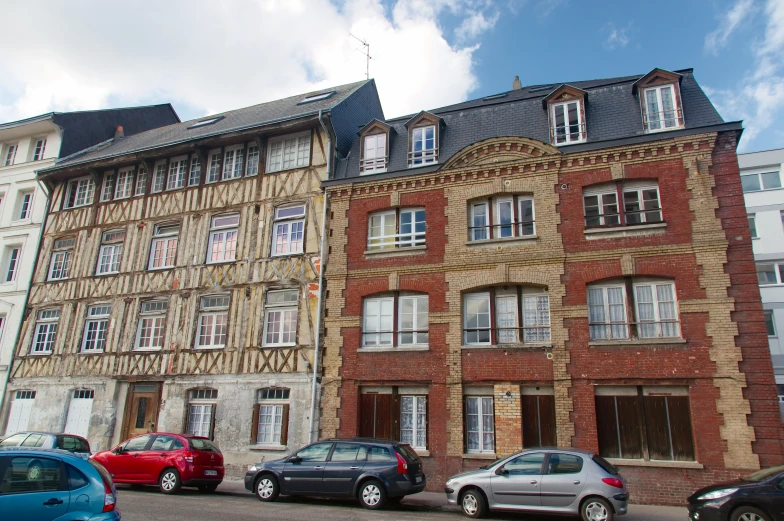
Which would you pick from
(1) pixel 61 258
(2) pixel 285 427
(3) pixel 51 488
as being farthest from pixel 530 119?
(1) pixel 61 258

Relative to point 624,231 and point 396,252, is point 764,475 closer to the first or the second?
point 624,231

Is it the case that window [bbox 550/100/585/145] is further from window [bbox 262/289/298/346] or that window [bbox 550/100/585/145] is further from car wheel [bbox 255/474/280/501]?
car wheel [bbox 255/474/280/501]

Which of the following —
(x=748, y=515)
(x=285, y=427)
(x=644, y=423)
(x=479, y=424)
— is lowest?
(x=748, y=515)

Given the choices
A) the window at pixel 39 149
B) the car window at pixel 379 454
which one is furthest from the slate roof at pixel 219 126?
the car window at pixel 379 454

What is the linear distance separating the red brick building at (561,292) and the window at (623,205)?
4 cm

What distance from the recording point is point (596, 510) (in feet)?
31.7

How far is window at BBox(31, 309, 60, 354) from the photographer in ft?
67.0

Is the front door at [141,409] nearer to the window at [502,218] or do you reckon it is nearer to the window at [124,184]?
the window at [124,184]

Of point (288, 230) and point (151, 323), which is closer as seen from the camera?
point (288, 230)

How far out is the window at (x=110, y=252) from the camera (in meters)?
20.5

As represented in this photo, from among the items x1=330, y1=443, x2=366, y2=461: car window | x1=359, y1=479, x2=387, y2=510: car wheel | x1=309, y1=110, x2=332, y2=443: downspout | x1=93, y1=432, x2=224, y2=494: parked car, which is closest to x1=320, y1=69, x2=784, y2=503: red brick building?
x1=309, y1=110, x2=332, y2=443: downspout

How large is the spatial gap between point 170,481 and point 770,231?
93.7 ft

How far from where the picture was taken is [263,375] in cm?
1650

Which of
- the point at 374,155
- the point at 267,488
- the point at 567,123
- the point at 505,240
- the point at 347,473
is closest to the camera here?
the point at 347,473
